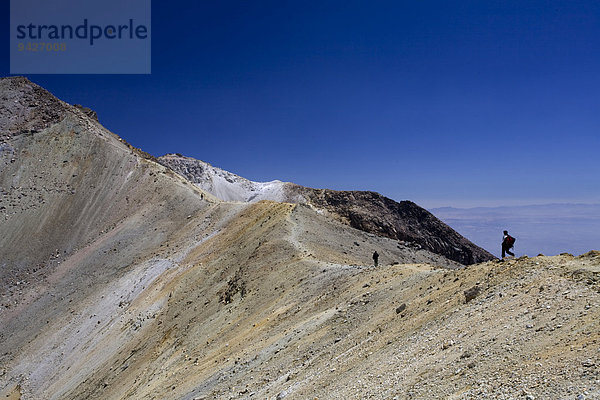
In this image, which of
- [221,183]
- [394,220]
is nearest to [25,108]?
[221,183]

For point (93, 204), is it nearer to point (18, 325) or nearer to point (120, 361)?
point (18, 325)

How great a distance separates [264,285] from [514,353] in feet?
55.6

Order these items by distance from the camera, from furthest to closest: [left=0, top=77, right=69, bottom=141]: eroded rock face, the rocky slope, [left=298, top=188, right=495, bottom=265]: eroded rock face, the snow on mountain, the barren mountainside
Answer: the snow on mountain, [left=0, top=77, right=69, bottom=141]: eroded rock face, the rocky slope, [left=298, top=188, right=495, bottom=265]: eroded rock face, the barren mountainside

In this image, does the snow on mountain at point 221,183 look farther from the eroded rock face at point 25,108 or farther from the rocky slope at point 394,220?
the eroded rock face at point 25,108

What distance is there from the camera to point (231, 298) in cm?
2494

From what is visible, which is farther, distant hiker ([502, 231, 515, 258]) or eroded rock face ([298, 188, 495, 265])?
eroded rock face ([298, 188, 495, 265])

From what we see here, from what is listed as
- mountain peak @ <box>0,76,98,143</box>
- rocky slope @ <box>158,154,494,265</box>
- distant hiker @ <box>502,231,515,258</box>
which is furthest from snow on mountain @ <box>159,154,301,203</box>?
distant hiker @ <box>502,231,515,258</box>

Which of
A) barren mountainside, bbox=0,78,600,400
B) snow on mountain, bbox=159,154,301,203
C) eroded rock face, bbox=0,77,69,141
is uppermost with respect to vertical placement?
eroded rock face, bbox=0,77,69,141

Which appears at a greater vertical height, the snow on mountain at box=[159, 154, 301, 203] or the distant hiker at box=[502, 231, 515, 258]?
the snow on mountain at box=[159, 154, 301, 203]

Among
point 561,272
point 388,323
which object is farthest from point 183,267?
point 561,272

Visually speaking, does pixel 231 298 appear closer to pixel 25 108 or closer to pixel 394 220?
pixel 394 220

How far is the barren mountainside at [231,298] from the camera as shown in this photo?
→ 911 centimetres

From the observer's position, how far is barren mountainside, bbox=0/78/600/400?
911 centimetres

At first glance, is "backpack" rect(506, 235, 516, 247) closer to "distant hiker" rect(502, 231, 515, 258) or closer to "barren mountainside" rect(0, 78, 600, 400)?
"distant hiker" rect(502, 231, 515, 258)
